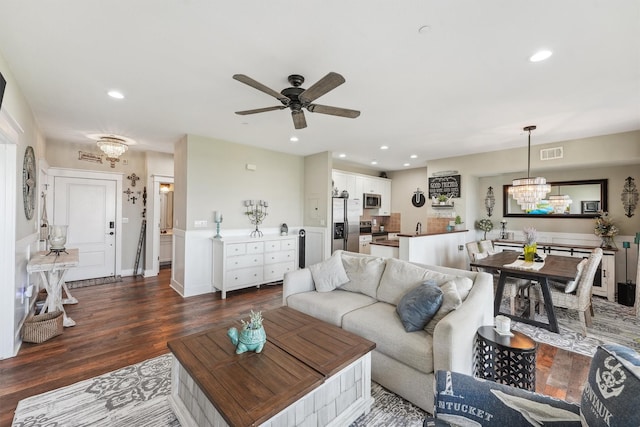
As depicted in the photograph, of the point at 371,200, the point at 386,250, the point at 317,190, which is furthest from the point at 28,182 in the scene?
the point at 371,200

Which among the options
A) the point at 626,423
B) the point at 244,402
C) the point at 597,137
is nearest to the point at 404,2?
the point at 626,423

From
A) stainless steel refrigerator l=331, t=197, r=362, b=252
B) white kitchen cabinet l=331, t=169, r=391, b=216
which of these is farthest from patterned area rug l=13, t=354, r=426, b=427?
white kitchen cabinet l=331, t=169, r=391, b=216

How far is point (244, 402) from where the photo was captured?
1367mm

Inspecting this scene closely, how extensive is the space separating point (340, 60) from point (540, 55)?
5.27 ft

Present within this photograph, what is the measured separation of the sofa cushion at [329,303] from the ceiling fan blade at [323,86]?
1962 millimetres

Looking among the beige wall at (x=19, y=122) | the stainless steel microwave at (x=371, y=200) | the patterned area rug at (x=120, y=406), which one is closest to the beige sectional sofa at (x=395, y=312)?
the patterned area rug at (x=120, y=406)

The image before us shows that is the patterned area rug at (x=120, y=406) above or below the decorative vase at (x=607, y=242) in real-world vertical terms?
below

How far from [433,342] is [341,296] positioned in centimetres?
120

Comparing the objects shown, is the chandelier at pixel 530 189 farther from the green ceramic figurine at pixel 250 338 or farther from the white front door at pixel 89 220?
the white front door at pixel 89 220

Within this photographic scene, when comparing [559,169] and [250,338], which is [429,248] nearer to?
[559,169]

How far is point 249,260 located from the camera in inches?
192

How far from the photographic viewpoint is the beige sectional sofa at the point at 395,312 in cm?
194

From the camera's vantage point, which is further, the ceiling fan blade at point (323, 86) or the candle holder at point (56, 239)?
the candle holder at point (56, 239)

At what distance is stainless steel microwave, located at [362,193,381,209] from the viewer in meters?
7.29
